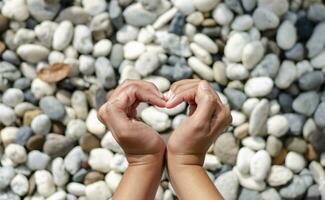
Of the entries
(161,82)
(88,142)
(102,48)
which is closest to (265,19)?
(161,82)

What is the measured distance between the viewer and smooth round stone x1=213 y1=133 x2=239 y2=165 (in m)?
1.37

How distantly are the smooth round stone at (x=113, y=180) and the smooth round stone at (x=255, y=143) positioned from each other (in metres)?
0.29

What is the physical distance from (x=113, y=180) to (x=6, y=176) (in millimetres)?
236

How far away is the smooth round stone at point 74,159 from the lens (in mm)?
1385

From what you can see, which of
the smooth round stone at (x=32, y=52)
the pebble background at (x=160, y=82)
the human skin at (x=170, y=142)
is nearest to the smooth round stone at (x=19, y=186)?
the pebble background at (x=160, y=82)

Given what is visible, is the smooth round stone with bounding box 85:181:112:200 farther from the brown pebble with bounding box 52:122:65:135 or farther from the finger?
the finger

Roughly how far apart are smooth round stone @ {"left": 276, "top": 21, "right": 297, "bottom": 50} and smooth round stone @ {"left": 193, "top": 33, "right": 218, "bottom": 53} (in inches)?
5.8

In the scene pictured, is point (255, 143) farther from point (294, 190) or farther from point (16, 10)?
point (16, 10)

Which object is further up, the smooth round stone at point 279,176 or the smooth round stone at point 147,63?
the smooth round stone at point 147,63

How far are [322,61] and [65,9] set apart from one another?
0.61m

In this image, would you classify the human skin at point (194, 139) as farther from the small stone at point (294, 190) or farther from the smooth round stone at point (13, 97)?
the smooth round stone at point (13, 97)

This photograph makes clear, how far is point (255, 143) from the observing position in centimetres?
138

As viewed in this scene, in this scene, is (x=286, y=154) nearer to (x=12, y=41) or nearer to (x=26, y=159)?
(x=26, y=159)

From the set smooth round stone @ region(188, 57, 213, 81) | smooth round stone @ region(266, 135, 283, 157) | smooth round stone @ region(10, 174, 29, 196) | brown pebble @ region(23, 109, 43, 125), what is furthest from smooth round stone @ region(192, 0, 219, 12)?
smooth round stone @ region(10, 174, 29, 196)
